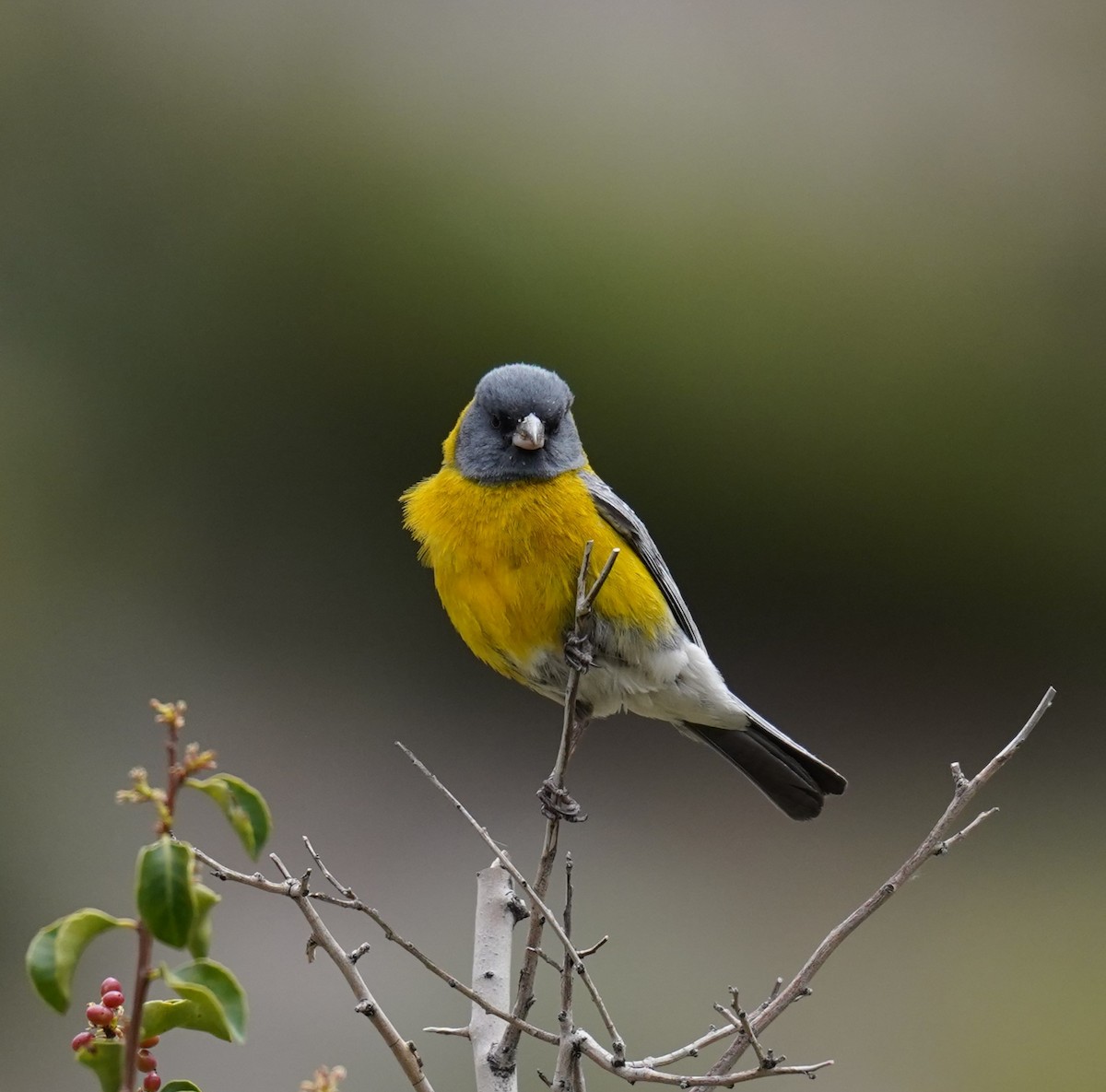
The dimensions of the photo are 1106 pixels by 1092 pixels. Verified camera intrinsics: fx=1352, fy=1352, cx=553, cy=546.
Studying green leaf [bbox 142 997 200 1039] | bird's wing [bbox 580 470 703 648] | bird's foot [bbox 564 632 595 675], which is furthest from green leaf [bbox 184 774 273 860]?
bird's wing [bbox 580 470 703 648]

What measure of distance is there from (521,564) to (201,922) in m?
1.75

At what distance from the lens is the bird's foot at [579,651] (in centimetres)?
252

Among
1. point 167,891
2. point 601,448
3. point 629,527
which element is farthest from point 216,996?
point 601,448

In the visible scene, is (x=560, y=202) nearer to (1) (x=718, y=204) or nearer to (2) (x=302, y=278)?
(1) (x=718, y=204)

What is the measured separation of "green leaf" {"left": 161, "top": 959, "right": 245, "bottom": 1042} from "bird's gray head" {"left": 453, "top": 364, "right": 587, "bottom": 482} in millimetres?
1882

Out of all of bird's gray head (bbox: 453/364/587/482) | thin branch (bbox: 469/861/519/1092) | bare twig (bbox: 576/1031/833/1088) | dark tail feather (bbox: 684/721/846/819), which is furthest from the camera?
dark tail feather (bbox: 684/721/846/819)

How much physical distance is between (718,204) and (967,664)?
8.79 feet

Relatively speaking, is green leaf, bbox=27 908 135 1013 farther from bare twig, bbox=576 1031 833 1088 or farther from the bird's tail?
the bird's tail

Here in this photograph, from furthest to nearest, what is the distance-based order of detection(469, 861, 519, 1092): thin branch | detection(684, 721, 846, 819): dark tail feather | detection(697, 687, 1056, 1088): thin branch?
1. detection(684, 721, 846, 819): dark tail feather
2. detection(469, 861, 519, 1092): thin branch
3. detection(697, 687, 1056, 1088): thin branch

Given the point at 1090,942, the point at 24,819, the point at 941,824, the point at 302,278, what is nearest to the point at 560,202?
the point at 302,278

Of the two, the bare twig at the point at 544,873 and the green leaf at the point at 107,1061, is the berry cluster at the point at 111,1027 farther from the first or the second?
the bare twig at the point at 544,873

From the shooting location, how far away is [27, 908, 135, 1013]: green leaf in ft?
3.72

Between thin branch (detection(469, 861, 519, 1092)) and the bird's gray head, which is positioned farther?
the bird's gray head

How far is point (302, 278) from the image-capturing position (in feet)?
19.9
